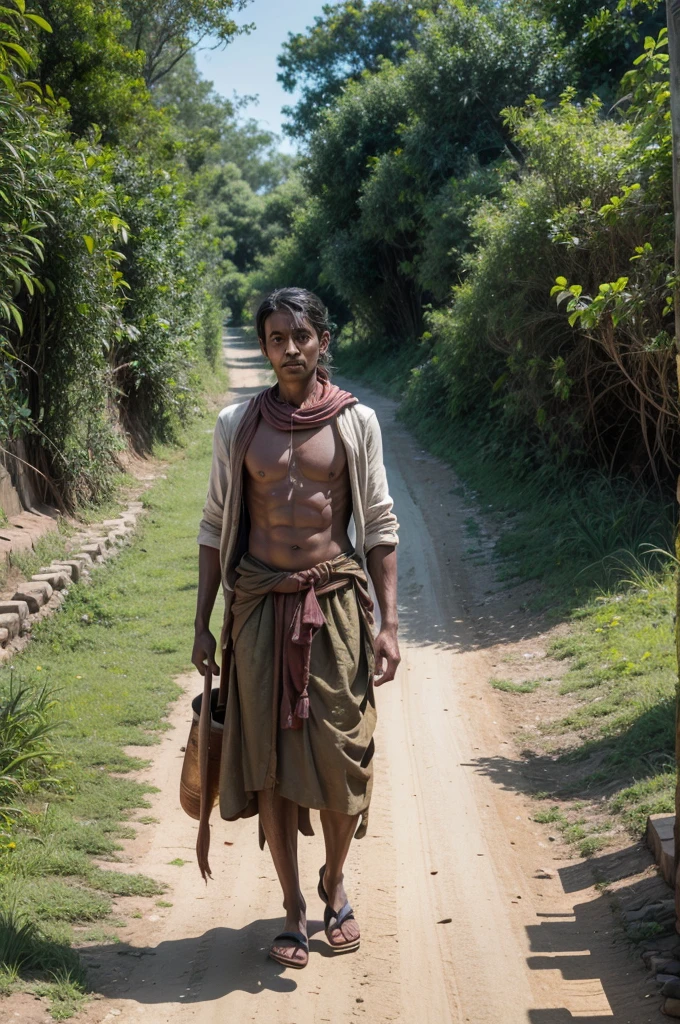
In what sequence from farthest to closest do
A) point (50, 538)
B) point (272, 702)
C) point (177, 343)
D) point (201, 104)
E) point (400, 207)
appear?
point (201, 104) < point (400, 207) < point (177, 343) < point (50, 538) < point (272, 702)

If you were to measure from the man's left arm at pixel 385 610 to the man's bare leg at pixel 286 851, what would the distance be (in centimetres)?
54

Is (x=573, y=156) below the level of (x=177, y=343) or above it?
above

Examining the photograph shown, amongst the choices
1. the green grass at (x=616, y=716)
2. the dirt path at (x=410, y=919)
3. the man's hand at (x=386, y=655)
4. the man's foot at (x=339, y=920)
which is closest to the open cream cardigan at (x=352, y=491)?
the man's hand at (x=386, y=655)

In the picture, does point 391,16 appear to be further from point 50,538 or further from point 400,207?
point 50,538

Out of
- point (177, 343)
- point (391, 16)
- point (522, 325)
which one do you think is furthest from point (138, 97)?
point (391, 16)

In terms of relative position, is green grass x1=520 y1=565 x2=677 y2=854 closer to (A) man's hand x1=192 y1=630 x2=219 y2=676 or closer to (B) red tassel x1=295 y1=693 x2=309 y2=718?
(B) red tassel x1=295 y1=693 x2=309 y2=718

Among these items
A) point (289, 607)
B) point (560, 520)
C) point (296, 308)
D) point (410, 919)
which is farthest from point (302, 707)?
point (560, 520)

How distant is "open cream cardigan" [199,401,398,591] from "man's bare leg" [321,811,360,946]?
0.88 m

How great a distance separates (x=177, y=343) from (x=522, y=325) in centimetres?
561

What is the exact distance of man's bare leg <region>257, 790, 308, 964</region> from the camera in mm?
3471

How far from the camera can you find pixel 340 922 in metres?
3.62

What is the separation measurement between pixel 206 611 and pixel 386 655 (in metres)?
0.65

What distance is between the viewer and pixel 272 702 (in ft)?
11.1

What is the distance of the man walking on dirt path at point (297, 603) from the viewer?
3387mm
